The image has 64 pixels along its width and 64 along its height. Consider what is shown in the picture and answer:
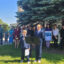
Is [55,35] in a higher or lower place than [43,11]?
lower

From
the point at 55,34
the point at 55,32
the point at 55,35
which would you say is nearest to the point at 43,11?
the point at 55,32

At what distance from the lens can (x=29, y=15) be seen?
12.1 metres

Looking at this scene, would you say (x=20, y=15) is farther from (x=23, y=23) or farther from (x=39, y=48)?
(x=39, y=48)

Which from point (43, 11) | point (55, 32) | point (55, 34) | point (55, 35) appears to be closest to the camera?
point (43, 11)

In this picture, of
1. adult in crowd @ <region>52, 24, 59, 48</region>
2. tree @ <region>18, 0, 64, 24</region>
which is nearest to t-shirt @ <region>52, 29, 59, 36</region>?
adult in crowd @ <region>52, 24, 59, 48</region>

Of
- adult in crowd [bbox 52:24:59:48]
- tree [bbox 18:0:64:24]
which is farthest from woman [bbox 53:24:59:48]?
tree [bbox 18:0:64:24]

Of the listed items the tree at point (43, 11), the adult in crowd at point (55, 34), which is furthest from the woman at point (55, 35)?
the tree at point (43, 11)

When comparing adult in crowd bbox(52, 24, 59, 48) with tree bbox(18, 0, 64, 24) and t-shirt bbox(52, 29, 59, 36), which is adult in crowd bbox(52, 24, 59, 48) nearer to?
t-shirt bbox(52, 29, 59, 36)

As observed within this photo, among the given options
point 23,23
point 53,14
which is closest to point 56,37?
point 53,14

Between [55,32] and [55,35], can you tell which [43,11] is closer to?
[55,32]

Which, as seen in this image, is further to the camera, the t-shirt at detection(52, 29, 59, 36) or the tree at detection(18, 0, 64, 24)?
the t-shirt at detection(52, 29, 59, 36)

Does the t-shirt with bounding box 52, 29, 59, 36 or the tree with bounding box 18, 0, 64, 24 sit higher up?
the tree with bounding box 18, 0, 64, 24

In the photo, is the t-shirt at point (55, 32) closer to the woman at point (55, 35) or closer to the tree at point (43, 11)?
the woman at point (55, 35)

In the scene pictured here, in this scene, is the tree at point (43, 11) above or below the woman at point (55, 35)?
above
